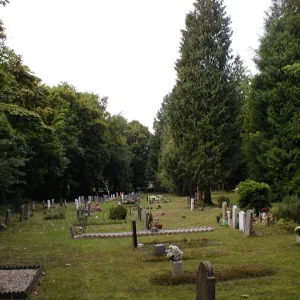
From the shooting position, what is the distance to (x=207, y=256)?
1237 cm

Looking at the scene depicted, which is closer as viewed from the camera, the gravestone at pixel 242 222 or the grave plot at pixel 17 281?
the grave plot at pixel 17 281

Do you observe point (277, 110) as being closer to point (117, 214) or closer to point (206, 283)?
point (117, 214)

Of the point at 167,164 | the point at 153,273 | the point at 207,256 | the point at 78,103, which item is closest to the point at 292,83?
the point at 167,164

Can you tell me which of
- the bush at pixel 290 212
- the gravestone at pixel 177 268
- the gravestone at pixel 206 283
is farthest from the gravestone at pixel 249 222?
the gravestone at pixel 206 283

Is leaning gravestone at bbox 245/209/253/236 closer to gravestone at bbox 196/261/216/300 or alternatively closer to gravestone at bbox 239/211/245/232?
gravestone at bbox 239/211/245/232

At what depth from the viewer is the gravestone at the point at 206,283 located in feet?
19.8

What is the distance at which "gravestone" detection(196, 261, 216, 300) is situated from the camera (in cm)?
604

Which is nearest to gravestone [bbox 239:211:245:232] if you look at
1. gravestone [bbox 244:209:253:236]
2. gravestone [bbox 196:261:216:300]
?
gravestone [bbox 244:209:253:236]

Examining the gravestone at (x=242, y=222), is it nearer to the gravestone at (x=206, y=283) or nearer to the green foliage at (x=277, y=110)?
the gravestone at (x=206, y=283)

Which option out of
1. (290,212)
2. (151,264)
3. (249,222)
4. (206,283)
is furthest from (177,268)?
(290,212)

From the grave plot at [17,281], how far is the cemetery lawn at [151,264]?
0.78ft

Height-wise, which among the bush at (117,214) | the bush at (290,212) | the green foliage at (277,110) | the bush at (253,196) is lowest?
the bush at (117,214)

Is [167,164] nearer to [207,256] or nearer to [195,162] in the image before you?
[195,162]

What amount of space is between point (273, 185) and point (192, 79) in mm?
11386
